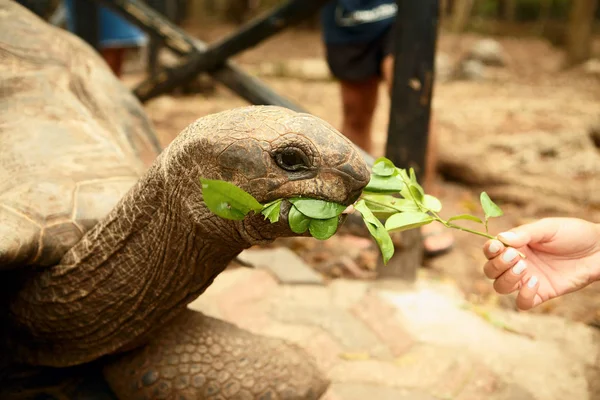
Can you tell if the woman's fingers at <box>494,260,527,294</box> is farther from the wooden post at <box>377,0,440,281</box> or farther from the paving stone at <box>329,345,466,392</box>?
the wooden post at <box>377,0,440,281</box>

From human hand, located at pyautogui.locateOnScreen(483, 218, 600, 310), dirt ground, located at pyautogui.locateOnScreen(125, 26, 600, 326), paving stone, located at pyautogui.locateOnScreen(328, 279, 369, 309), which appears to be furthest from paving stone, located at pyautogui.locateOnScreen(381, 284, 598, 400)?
human hand, located at pyautogui.locateOnScreen(483, 218, 600, 310)

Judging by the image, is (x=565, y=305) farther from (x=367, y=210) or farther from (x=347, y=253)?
(x=367, y=210)

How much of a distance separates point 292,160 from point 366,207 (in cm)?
22

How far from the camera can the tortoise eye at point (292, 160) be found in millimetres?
1086

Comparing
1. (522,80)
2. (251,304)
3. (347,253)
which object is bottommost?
(522,80)

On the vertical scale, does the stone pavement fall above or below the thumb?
below

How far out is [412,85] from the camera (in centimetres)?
244

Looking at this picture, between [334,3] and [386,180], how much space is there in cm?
222

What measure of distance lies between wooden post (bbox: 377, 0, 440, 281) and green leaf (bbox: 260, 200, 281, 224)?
1486 mm

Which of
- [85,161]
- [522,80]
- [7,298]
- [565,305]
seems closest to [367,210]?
[85,161]

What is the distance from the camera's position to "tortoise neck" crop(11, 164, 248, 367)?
1.28m

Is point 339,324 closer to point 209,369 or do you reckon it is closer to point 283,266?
point 283,266

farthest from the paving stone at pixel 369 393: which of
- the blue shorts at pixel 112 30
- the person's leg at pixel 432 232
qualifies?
the blue shorts at pixel 112 30

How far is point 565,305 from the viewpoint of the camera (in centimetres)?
281
